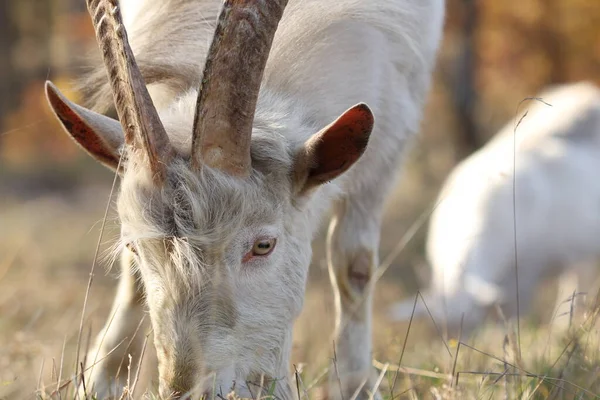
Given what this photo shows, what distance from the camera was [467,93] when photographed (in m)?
14.5

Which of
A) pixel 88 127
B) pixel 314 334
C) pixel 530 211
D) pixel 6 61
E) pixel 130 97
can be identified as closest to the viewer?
pixel 130 97

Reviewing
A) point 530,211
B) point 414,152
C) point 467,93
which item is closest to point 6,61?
point 467,93

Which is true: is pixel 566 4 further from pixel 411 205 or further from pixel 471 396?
pixel 471 396

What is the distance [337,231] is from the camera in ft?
14.0

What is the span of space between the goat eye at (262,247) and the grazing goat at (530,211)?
4915 millimetres

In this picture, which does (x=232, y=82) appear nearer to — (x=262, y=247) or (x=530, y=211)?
(x=262, y=247)

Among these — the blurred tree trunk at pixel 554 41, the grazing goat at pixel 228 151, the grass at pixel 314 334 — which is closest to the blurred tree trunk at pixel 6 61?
the grass at pixel 314 334

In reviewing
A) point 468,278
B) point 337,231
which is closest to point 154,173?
point 337,231

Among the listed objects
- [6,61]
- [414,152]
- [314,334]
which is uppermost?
[314,334]

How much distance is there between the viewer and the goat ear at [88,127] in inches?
116

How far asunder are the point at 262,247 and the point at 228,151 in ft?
1.08

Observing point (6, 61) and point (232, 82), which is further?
point (6, 61)

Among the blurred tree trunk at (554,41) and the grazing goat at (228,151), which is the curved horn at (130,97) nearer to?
the grazing goat at (228,151)

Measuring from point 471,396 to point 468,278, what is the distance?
4.96 meters
